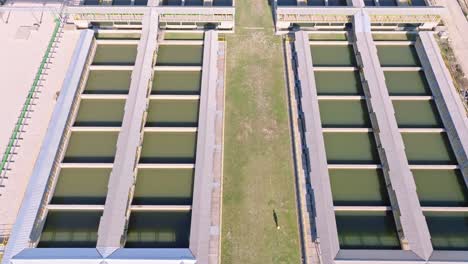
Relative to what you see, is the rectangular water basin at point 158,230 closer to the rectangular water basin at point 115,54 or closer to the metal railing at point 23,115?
the metal railing at point 23,115

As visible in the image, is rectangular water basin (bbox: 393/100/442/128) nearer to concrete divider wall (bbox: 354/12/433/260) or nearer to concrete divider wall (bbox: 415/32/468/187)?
concrete divider wall (bbox: 415/32/468/187)

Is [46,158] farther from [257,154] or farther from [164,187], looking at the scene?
[257,154]

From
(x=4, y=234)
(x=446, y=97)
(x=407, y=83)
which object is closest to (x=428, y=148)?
(x=446, y=97)

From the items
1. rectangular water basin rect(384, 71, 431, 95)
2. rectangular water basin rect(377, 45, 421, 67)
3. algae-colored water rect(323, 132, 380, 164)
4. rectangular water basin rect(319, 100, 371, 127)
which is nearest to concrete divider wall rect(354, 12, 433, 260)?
algae-colored water rect(323, 132, 380, 164)

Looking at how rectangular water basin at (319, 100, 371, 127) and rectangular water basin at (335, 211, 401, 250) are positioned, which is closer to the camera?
rectangular water basin at (335, 211, 401, 250)

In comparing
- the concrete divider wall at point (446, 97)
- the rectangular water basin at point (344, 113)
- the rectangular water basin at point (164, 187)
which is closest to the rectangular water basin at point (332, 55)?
the rectangular water basin at point (344, 113)

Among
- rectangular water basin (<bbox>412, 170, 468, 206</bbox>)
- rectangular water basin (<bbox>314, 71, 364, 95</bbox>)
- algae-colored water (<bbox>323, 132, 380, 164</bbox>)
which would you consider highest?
rectangular water basin (<bbox>314, 71, 364, 95</bbox>)
